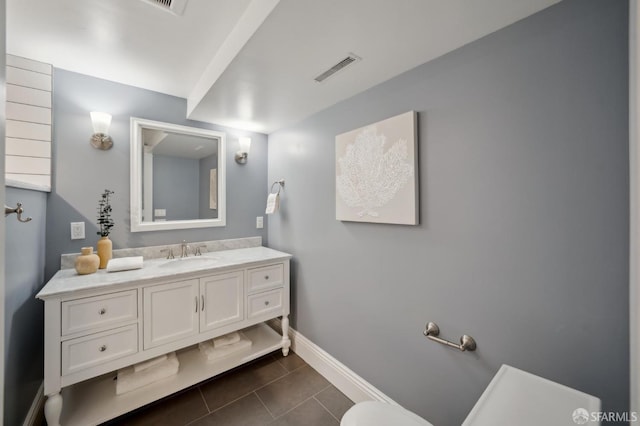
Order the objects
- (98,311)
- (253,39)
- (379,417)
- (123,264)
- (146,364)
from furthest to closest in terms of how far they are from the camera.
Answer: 1. (146,364)
2. (123,264)
3. (98,311)
4. (253,39)
5. (379,417)

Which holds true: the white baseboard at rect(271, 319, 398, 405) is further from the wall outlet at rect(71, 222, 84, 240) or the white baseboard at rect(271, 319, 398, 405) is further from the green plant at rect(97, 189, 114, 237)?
the wall outlet at rect(71, 222, 84, 240)

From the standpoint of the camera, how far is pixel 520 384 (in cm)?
80

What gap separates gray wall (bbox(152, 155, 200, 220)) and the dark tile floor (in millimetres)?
1375

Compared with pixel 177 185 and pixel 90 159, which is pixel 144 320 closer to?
pixel 177 185

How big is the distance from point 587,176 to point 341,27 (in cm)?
112

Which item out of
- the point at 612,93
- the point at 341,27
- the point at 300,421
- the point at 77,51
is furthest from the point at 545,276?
the point at 77,51

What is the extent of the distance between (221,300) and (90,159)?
4.60 feet

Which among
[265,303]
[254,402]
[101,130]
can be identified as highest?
[101,130]

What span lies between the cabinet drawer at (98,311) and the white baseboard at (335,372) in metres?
1.31

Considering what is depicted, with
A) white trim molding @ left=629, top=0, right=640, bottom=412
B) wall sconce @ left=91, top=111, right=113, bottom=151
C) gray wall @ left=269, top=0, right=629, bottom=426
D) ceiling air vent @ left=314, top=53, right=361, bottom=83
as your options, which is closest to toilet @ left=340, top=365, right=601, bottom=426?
white trim molding @ left=629, top=0, right=640, bottom=412

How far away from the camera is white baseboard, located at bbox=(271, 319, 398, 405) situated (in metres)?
1.64

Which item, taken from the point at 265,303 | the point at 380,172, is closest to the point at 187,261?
the point at 265,303

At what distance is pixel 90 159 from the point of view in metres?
1.83

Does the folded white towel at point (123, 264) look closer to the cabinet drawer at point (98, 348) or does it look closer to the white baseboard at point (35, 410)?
the cabinet drawer at point (98, 348)
